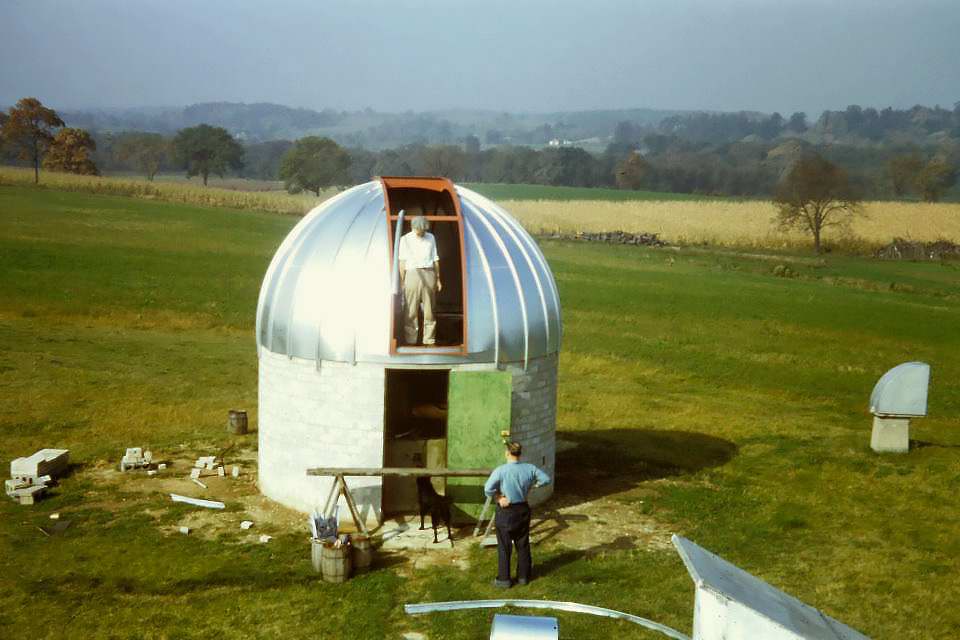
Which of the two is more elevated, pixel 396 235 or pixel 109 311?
pixel 396 235

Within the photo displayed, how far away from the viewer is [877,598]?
550 inches

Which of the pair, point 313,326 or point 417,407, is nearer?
point 313,326

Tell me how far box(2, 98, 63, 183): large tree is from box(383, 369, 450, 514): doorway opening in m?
84.7

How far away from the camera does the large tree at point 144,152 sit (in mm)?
144125

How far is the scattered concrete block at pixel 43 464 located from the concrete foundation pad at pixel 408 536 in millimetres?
6879

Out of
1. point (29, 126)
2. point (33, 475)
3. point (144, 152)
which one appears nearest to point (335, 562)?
point (33, 475)

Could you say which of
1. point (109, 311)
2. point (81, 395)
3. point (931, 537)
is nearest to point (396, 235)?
point (931, 537)

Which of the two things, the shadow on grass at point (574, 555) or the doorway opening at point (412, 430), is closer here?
the shadow on grass at point (574, 555)

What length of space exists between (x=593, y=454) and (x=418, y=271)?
7.73m

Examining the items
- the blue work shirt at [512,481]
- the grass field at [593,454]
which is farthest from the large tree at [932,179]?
the blue work shirt at [512,481]

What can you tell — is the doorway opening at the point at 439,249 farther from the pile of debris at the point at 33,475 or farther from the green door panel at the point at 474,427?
the pile of debris at the point at 33,475

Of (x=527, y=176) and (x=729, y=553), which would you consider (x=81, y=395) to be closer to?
(x=729, y=553)

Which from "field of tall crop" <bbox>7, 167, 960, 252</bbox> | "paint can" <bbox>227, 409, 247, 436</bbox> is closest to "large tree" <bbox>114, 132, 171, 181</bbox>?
"field of tall crop" <bbox>7, 167, 960, 252</bbox>

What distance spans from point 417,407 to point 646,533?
489 centimetres
